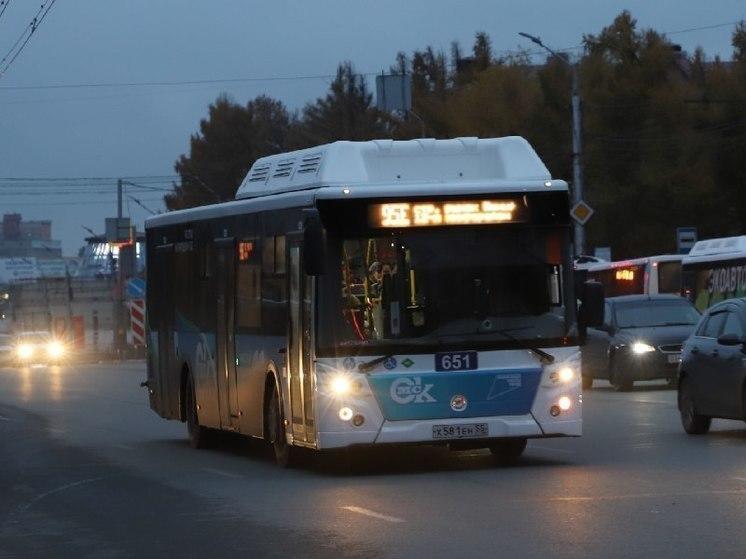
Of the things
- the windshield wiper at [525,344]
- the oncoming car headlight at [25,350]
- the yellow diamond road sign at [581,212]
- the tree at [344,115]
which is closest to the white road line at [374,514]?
the windshield wiper at [525,344]

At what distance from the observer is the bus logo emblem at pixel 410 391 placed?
17250mm

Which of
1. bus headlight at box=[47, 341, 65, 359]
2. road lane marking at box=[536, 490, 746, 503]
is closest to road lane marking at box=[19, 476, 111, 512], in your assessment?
road lane marking at box=[536, 490, 746, 503]

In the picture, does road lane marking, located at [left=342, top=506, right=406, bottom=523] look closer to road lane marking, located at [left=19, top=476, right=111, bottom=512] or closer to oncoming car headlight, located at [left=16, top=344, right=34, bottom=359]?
road lane marking, located at [left=19, top=476, right=111, bottom=512]

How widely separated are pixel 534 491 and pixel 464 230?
10.0 feet

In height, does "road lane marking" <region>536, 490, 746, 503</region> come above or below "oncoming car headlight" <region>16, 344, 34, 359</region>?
above

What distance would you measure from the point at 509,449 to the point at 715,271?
25.4 metres

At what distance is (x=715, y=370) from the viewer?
68.7 feet

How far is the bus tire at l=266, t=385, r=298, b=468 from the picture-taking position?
18594mm

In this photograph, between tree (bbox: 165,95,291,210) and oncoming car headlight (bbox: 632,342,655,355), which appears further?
tree (bbox: 165,95,291,210)

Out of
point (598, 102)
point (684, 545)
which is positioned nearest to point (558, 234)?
point (684, 545)

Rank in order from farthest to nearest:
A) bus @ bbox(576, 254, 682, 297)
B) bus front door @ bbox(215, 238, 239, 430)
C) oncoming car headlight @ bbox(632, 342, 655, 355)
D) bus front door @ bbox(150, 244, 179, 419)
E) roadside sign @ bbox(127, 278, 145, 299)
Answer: roadside sign @ bbox(127, 278, 145, 299) → bus @ bbox(576, 254, 682, 297) → oncoming car headlight @ bbox(632, 342, 655, 355) → bus front door @ bbox(150, 244, 179, 419) → bus front door @ bbox(215, 238, 239, 430)

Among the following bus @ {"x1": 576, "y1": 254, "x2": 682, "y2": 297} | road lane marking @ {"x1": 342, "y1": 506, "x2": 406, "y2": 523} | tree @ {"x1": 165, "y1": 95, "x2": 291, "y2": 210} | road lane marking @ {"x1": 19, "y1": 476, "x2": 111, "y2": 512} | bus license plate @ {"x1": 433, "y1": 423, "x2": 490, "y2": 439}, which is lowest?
road lane marking @ {"x1": 19, "y1": 476, "x2": 111, "y2": 512}

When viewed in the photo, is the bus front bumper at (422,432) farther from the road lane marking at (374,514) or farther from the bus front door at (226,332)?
the bus front door at (226,332)

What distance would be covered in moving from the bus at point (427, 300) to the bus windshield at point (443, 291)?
0.04 feet
